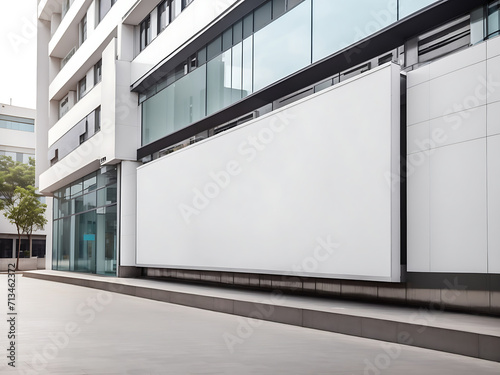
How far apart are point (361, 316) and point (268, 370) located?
10.3 feet

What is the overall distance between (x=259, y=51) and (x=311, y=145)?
423cm

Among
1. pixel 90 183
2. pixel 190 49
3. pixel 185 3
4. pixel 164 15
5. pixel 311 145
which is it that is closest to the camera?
pixel 311 145

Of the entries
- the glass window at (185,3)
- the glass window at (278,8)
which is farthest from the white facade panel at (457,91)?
the glass window at (185,3)

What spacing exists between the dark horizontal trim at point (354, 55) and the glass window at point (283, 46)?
0.26 metres

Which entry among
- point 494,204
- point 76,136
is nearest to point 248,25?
point 494,204

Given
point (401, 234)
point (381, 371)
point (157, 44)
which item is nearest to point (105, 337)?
point (381, 371)

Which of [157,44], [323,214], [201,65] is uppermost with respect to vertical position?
[157,44]

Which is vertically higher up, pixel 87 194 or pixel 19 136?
pixel 19 136

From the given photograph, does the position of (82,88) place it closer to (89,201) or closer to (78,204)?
(78,204)

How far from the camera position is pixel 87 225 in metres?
30.1

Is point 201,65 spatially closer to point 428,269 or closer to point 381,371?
point 428,269

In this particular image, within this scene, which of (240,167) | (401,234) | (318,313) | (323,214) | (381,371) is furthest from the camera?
(240,167)

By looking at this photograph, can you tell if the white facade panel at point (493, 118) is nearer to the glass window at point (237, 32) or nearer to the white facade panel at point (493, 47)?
the white facade panel at point (493, 47)

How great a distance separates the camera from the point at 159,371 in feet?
21.6
